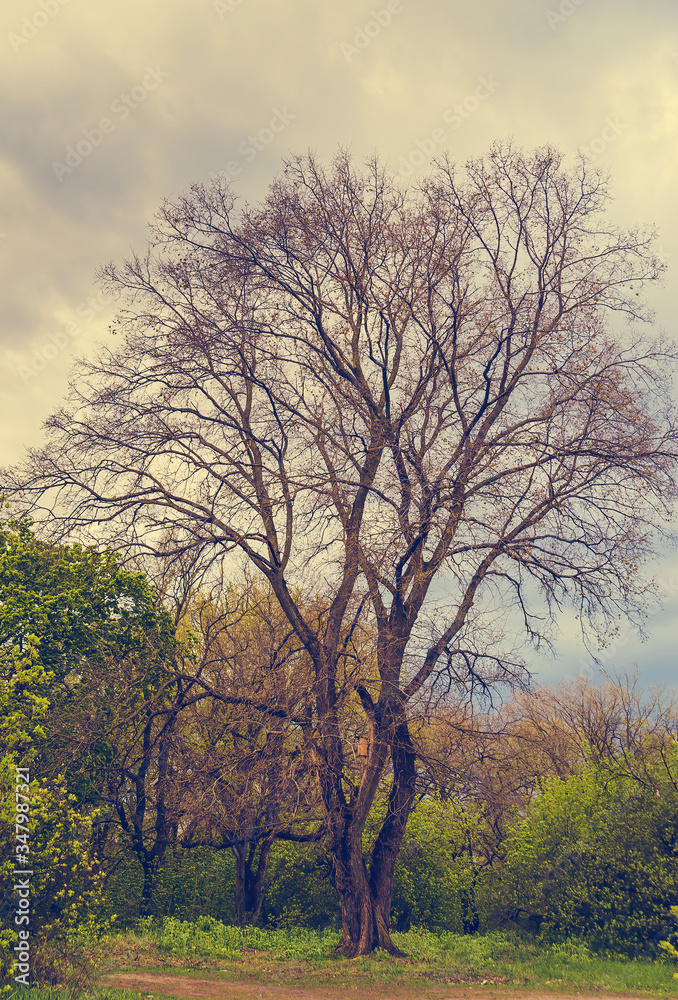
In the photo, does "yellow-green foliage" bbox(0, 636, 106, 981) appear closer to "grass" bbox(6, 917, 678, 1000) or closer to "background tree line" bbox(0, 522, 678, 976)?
"background tree line" bbox(0, 522, 678, 976)

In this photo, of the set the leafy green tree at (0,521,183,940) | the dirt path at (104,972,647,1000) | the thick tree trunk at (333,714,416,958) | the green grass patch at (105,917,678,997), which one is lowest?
the green grass patch at (105,917,678,997)

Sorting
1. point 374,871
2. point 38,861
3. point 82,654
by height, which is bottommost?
point 374,871

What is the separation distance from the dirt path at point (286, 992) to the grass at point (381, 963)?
0.45 ft

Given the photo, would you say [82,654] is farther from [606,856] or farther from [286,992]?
[606,856]

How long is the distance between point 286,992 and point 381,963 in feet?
7.98

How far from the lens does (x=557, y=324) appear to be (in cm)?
1504

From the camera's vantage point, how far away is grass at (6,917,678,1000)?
1187 cm

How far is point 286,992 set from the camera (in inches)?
437

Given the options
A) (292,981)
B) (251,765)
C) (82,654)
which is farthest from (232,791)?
(82,654)

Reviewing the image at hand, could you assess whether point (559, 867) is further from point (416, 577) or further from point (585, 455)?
point (585, 455)

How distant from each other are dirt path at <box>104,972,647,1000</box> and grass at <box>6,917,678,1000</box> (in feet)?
0.45

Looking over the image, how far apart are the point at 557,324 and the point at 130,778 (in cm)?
1430

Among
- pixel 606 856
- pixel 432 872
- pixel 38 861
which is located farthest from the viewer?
pixel 432 872

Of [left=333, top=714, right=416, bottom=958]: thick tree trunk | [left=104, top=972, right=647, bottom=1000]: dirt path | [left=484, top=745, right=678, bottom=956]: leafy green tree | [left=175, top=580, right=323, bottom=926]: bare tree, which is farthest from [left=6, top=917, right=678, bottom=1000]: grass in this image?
[left=175, top=580, right=323, bottom=926]: bare tree
